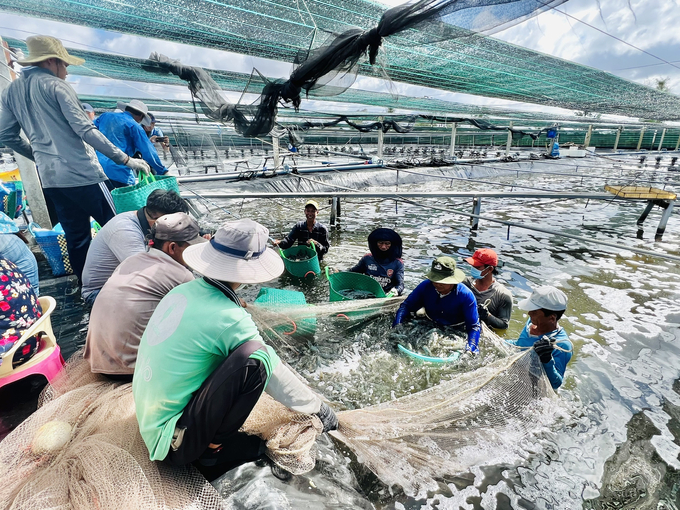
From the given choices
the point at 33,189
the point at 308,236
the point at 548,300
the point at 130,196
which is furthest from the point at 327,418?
the point at 33,189

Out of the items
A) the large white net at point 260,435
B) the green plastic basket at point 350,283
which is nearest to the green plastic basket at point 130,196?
the large white net at point 260,435

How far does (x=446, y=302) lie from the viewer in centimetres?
367

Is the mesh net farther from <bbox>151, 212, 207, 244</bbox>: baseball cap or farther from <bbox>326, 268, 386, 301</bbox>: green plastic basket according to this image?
<bbox>151, 212, 207, 244</bbox>: baseball cap

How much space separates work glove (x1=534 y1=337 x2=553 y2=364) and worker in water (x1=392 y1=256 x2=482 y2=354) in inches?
30.8

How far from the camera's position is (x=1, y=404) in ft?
7.93

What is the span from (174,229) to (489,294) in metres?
3.59

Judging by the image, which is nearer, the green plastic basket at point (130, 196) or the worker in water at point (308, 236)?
the green plastic basket at point (130, 196)

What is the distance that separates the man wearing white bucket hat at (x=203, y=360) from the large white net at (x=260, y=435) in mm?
180

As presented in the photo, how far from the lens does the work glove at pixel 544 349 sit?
8.53 ft

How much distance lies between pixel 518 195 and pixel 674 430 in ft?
12.8

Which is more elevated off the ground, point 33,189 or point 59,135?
point 59,135

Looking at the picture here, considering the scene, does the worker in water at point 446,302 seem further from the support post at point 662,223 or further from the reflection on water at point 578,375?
the support post at point 662,223

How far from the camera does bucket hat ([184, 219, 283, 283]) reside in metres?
1.65

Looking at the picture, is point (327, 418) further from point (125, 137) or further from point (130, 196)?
point (125, 137)
